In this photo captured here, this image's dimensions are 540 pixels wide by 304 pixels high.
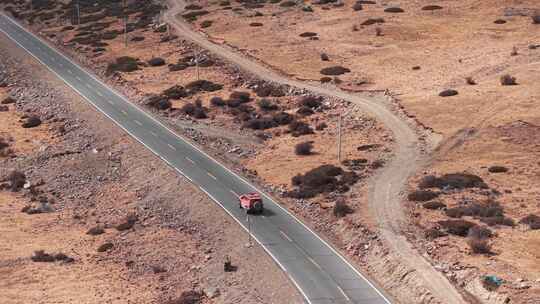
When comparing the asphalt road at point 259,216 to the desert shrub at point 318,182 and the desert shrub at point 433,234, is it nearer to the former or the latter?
the desert shrub at point 318,182

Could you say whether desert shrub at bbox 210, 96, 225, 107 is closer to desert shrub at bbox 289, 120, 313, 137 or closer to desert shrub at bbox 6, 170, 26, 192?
desert shrub at bbox 289, 120, 313, 137

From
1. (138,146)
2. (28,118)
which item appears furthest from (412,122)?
(28,118)

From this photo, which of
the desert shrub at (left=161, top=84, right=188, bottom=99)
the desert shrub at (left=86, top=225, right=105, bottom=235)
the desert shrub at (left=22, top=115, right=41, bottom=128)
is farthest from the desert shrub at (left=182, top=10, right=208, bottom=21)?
the desert shrub at (left=86, top=225, right=105, bottom=235)

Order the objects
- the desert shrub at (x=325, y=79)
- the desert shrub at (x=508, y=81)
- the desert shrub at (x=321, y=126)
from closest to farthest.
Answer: the desert shrub at (x=321, y=126)
the desert shrub at (x=508, y=81)
the desert shrub at (x=325, y=79)

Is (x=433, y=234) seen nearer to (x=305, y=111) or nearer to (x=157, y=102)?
(x=305, y=111)

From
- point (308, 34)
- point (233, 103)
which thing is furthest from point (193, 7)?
point (233, 103)

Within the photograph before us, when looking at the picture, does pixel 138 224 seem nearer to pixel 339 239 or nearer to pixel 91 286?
pixel 91 286

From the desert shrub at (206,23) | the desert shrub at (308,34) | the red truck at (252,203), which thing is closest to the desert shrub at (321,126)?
the red truck at (252,203)
